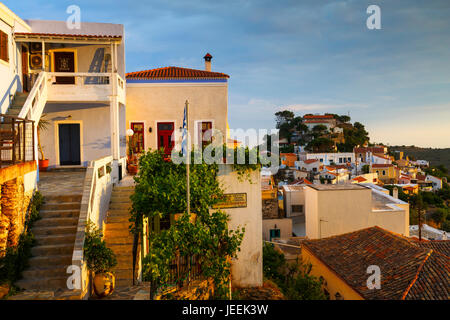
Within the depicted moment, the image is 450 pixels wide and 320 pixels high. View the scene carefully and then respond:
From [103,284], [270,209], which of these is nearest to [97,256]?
[103,284]

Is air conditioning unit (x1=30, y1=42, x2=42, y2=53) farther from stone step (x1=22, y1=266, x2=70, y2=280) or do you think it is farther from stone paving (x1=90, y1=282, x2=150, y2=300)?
stone paving (x1=90, y1=282, x2=150, y2=300)

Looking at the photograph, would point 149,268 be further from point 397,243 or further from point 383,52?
point 383,52

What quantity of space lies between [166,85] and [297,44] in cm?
880

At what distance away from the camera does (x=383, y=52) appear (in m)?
15.5

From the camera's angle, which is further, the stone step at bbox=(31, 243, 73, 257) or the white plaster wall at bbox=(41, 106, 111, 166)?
the white plaster wall at bbox=(41, 106, 111, 166)

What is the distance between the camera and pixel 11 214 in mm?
6793

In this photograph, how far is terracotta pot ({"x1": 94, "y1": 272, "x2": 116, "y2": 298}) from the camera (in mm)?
6809

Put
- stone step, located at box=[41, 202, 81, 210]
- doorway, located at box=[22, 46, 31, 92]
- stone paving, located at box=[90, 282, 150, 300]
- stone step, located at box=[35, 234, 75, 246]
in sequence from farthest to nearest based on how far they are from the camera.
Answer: doorway, located at box=[22, 46, 31, 92], stone step, located at box=[41, 202, 81, 210], stone step, located at box=[35, 234, 75, 246], stone paving, located at box=[90, 282, 150, 300]

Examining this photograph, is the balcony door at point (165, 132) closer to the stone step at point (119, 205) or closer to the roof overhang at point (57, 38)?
the roof overhang at point (57, 38)

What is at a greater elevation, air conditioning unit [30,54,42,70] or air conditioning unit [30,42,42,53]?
air conditioning unit [30,42,42,53]

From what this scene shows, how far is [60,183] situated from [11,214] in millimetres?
3156

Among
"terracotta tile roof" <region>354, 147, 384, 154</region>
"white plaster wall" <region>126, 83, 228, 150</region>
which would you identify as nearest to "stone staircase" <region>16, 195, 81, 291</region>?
"white plaster wall" <region>126, 83, 228, 150</region>
